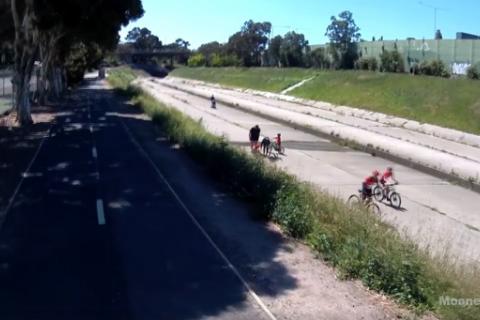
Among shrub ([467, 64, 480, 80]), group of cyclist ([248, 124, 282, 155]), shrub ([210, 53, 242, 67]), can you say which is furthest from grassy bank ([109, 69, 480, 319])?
shrub ([210, 53, 242, 67])

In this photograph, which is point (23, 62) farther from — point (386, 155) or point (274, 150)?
point (386, 155)

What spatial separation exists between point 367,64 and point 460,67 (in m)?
14.3

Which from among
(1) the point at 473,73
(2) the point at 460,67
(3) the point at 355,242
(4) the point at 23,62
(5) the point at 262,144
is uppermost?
(4) the point at 23,62

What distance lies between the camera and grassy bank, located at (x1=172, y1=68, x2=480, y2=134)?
4009cm

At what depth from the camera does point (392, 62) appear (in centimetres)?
6350

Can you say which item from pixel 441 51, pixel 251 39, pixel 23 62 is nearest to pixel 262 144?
pixel 23 62

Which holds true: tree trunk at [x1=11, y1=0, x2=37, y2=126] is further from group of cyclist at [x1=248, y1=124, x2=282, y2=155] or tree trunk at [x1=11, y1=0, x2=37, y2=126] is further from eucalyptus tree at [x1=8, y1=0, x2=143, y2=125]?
group of cyclist at [x1=248, y1=124, x2=282, y2=155]

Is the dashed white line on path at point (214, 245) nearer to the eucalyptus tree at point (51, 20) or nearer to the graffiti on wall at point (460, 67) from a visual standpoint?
the eucalyptus tree at point (51, 20)

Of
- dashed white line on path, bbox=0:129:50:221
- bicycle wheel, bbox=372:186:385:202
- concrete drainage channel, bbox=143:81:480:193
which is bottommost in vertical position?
concrete drainage channel, bbox=143:81:480:193

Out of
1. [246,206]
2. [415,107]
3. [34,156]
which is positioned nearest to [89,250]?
[246,206]

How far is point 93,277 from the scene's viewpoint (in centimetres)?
902

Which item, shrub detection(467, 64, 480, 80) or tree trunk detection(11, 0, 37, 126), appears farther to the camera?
shrub detection(467, 64, 480, 80)

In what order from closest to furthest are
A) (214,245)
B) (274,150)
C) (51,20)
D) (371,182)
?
1. (214,245)
2. (371,182)
3. (274,150)
4. (51,20)

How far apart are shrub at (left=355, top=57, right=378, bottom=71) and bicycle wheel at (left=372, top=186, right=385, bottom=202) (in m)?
51.1
